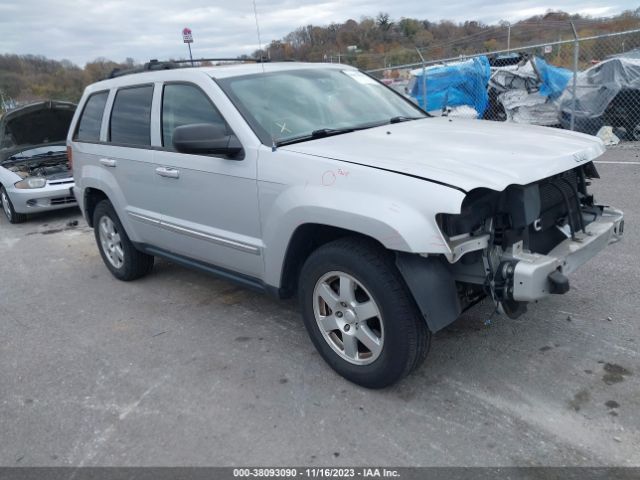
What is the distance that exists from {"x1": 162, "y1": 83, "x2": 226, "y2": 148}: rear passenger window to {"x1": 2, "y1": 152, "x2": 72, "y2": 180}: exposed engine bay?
538cm

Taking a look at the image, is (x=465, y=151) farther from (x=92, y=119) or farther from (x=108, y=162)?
(x=92, y=119)

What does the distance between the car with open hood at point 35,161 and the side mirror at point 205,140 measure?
6139 millimetres

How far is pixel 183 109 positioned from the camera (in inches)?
161

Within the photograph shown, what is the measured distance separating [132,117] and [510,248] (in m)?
3.33

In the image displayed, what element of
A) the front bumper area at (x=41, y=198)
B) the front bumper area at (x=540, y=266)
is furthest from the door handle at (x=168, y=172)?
the front bumper area at (x=41, y=198)

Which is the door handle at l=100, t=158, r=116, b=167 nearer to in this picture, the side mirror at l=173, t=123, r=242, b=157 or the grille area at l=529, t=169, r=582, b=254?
the side mirror at l=173, t=123, r=242, b=157

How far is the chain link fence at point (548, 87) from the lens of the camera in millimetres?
10281

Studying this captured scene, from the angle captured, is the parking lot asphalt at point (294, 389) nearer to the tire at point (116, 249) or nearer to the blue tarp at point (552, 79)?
the tire at point (116, 249)

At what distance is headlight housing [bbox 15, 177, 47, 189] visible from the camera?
8547mm

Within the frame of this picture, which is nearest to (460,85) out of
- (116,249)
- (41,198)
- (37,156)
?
(37,156)

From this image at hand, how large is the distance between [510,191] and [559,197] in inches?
22.9

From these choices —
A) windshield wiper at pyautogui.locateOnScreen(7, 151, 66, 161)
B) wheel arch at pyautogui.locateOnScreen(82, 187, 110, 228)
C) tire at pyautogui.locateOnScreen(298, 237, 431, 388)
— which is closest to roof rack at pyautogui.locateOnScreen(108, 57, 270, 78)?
wheel arch at pyautogui.locateOnScreen(82, 187, 110, 228)

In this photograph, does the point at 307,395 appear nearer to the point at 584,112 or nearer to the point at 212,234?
the point at 212,234

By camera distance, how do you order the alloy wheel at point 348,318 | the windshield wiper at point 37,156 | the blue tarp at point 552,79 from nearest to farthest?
the alloy wheel at point 348,318
the windshield wiper at point 37,156
the blue tarp at point 552,79
